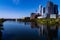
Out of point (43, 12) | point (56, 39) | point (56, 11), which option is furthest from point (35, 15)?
point (56, 39)

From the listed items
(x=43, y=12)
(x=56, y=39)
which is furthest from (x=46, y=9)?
(x=56, y=39)

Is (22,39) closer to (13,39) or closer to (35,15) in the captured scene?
(13,39)

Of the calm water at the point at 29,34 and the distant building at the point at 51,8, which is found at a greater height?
the distant building at the point at 51,8

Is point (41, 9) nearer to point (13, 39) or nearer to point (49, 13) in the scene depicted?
point (49, 13)

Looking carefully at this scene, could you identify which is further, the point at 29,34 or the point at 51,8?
the point at 51,8

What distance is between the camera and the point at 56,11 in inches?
2000

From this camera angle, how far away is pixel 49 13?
4969 cm

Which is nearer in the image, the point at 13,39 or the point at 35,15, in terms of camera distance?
the point at 13,39

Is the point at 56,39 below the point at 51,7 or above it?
below

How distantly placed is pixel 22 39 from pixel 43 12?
41.9 metres

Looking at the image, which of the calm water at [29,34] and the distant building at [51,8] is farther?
the distant building at [51,8]

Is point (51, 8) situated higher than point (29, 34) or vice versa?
point (51, 8)

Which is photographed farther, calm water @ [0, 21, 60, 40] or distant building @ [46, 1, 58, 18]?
distant building @ [46, 1, 58, 18]

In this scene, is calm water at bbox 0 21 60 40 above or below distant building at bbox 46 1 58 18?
below
